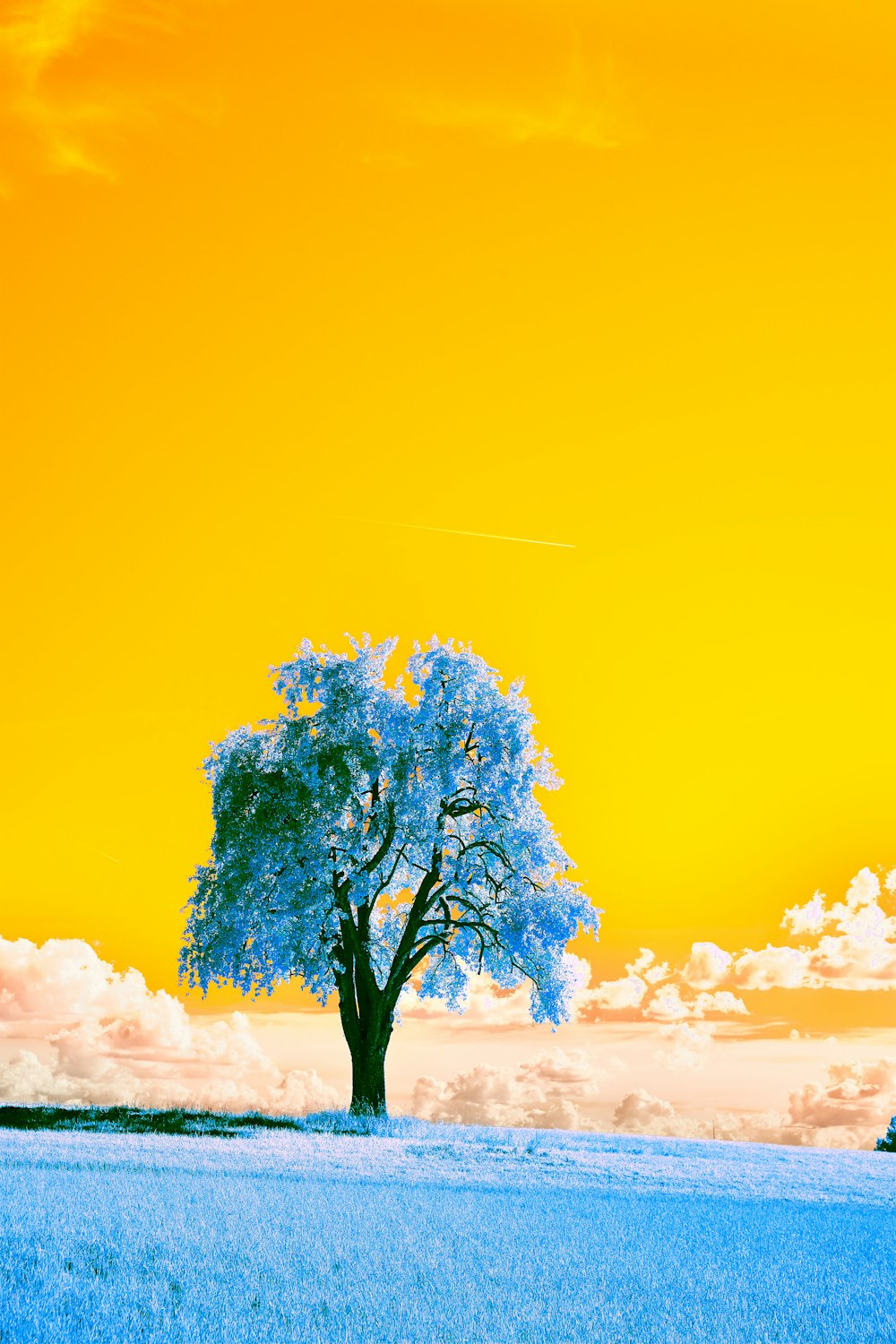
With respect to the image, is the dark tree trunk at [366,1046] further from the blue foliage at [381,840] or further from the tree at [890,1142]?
the tree at [890,1142]

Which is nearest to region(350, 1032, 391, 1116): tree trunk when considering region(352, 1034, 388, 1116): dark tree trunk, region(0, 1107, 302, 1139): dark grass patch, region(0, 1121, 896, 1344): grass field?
region(352, 1034, 388, 1116): dark tree trunk

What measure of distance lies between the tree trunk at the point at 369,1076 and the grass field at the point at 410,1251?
8.60 meters

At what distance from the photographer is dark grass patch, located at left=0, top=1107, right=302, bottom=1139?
28.2 m

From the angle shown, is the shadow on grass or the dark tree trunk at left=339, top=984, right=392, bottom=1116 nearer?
the shadow on grass

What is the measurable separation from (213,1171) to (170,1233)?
8.12 m

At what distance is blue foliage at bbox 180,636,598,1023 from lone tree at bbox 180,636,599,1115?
0.05 m

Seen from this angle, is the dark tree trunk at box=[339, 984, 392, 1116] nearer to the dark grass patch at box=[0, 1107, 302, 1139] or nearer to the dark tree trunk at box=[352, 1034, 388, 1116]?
the dark tree trunk at box=[352, 1034, 388, 1116]

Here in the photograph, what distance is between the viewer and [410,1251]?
40.9 ft

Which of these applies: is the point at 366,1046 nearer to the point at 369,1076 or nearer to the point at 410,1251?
the point at 369,1076

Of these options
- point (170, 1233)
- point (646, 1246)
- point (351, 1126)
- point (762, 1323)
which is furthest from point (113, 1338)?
point (351, 1126)

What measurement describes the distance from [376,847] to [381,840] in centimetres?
39

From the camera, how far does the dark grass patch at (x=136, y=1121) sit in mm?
28172

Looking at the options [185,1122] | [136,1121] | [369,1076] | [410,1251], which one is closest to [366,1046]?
[369,1076]

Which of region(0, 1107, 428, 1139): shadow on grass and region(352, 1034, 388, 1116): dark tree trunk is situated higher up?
region(352, 1034, 388, 1116): dark tree trunk
